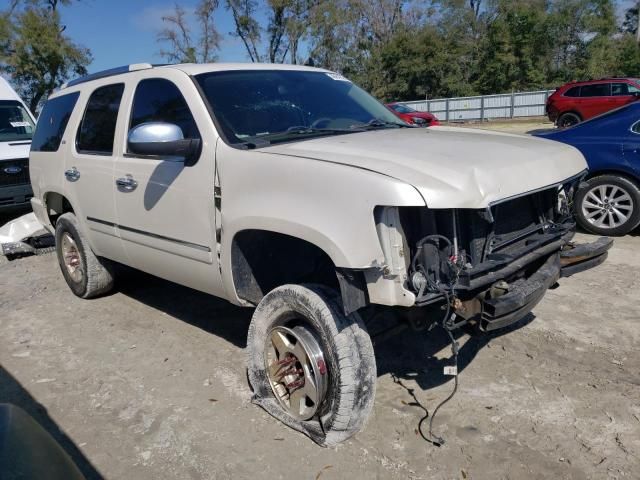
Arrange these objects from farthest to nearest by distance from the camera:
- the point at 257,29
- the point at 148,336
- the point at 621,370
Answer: the point at 257,29, the point at 148,336, the point at 621,370

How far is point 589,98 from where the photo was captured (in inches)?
795

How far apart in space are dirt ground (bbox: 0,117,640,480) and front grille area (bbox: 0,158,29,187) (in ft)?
15.4

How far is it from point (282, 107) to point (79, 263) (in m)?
2.92

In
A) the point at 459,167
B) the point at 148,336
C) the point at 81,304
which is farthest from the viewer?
the point at 81,304

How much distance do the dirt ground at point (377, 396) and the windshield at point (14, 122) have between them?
5.68 meters

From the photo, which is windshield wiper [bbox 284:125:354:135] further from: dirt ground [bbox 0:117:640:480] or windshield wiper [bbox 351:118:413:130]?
dirt ground [bbox 0:117:640:480]

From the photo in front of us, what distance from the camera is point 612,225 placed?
635cm

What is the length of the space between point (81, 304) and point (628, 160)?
19.5 ft

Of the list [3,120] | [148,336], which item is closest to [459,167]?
[148,336]

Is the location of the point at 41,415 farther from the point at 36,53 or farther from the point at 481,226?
the point at 36,53

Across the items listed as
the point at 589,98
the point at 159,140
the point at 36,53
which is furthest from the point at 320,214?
the point at 36,53

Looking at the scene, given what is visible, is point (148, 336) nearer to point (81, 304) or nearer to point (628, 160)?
point (81, 304)

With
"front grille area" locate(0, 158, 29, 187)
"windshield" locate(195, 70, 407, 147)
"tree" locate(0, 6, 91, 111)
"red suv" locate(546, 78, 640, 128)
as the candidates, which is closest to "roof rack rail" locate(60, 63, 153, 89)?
"windshield" locate(195, 70, 407, 147)

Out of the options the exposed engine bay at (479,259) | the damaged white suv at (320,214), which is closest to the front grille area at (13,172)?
the damaged white suv at (320,214)
